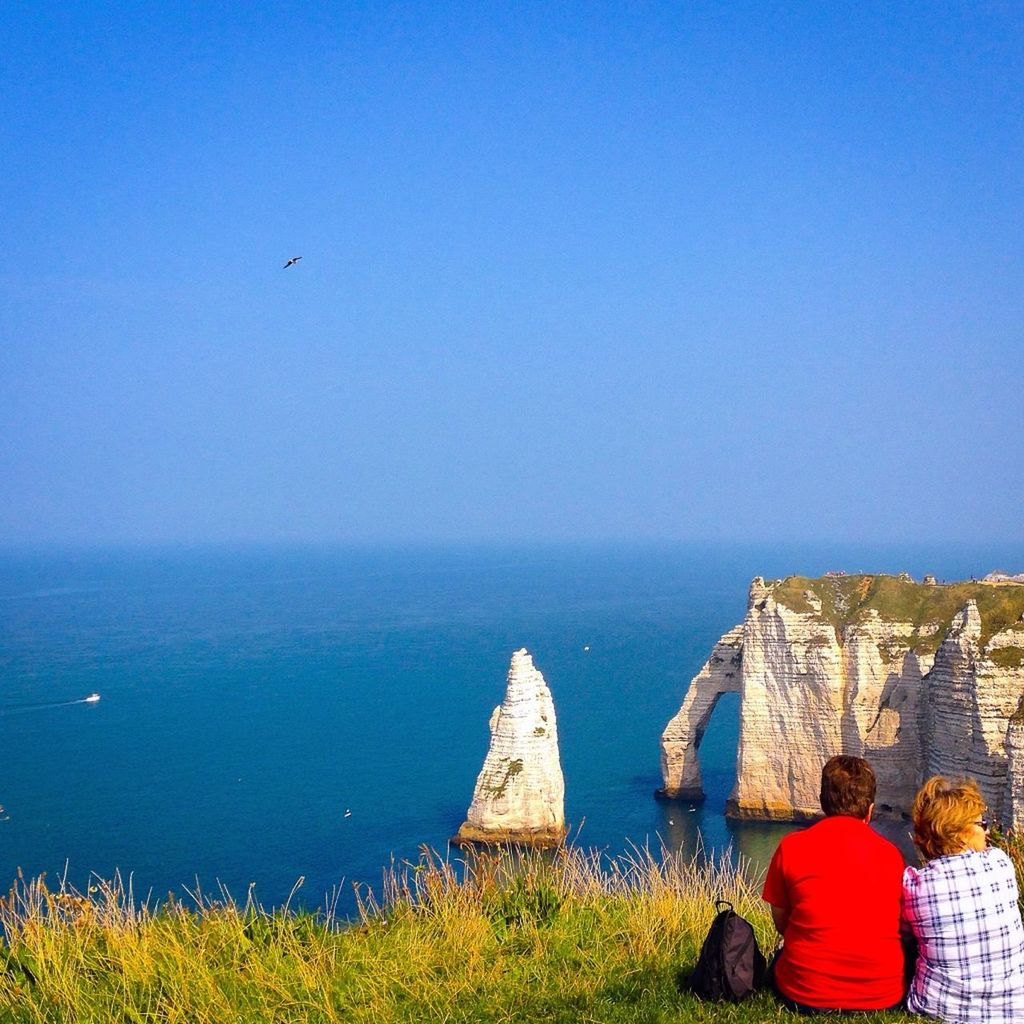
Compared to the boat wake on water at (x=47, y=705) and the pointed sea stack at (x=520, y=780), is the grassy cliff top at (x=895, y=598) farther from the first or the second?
the boat wake on water at (x=47, y=705)

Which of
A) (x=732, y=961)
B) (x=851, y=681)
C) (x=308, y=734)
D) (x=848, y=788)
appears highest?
(x=848, y=788)

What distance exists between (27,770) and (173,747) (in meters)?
6.95

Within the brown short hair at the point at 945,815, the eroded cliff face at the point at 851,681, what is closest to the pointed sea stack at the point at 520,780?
the eroded cliff face at the point at 851,681

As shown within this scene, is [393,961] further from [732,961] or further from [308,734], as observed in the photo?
[308,734]

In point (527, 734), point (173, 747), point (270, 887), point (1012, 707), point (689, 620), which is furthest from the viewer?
point (689, 620)

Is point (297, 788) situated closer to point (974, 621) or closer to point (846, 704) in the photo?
point (846, 704)

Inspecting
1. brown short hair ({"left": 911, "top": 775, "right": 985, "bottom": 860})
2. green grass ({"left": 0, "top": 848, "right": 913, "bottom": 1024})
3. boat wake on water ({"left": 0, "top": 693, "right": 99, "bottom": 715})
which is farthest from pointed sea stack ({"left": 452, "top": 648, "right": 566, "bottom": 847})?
boat wake on water ({"left": 0, "top": 693, "right": 99, "bottom": 715})

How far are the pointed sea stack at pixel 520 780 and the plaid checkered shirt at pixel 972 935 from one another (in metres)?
26.7

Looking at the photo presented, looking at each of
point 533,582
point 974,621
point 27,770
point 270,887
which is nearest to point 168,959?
point 270,887

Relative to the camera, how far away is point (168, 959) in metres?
7.96

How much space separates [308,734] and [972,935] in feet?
157

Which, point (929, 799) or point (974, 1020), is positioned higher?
point (929, 799)

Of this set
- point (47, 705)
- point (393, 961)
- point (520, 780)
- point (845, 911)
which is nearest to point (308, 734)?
point (47, 705)

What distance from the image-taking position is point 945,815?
6082 millimetres
